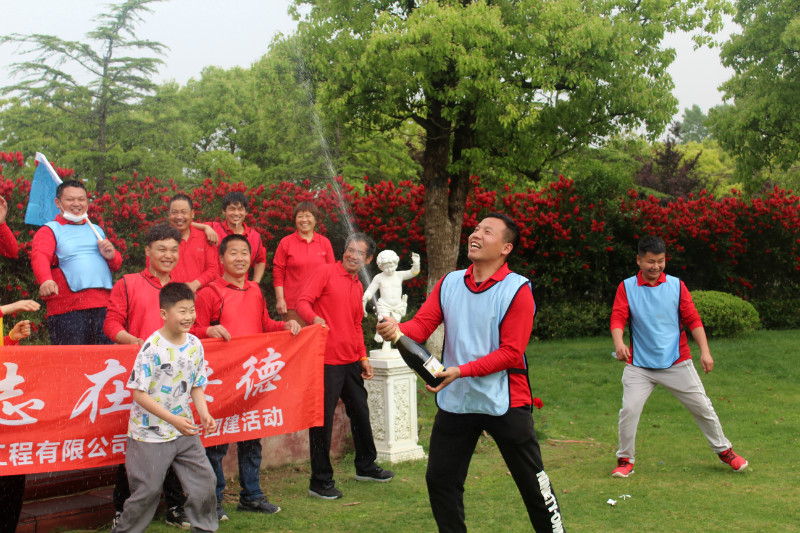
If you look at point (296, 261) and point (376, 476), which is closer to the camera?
point (376, 476)

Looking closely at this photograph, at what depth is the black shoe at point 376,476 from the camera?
6117 mm

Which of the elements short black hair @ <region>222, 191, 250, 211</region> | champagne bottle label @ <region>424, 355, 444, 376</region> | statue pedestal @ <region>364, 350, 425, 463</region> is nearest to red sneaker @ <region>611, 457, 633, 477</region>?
statue pedestal @ <region>364, 350, 425, 463</region>

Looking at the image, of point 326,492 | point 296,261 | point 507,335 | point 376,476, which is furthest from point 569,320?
point 507,335

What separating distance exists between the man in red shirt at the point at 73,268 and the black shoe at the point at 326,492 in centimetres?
196

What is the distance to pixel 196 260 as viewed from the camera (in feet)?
19.8

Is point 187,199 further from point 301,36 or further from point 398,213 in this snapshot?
point 398,213

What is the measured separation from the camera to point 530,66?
10.5 metres

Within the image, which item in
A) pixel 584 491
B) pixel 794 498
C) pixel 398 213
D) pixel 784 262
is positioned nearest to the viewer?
pixel 794 498

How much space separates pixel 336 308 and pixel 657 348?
2.65 meters

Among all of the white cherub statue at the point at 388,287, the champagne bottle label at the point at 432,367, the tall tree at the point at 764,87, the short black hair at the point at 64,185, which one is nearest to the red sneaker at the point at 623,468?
the white cherub statue at the point at 388,287

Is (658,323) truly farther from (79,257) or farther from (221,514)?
(79,257)

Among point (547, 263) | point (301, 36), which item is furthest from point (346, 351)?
point (547, 263)

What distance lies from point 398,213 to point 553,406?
201 inches

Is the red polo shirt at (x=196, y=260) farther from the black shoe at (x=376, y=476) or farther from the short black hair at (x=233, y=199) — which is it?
A: the black shoe at (x=376, y=476)
